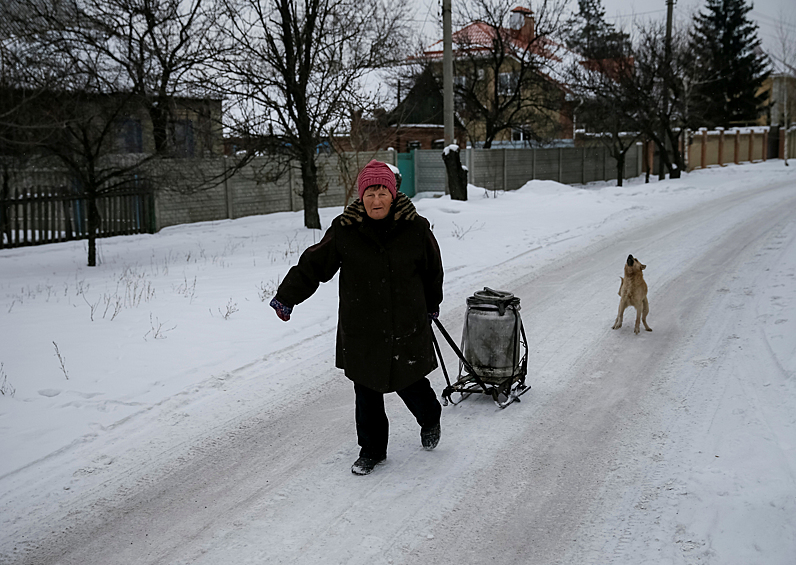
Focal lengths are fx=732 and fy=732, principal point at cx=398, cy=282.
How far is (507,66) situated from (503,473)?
31423 mm

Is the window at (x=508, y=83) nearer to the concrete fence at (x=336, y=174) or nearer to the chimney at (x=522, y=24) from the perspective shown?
the chimney at (x=522, y=24)

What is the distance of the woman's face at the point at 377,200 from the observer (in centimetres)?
405

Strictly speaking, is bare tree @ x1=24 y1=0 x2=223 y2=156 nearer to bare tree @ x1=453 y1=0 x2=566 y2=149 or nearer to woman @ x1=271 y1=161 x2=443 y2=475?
woman @ x1=271 y1=161 x2=443 y2=475

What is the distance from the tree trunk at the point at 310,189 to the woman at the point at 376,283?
39.8 ft

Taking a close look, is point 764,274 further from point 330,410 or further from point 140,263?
point 140,263

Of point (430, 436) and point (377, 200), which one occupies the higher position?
point (377, 200)

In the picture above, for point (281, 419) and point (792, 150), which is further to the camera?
point (792, 150)

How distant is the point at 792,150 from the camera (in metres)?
50.2

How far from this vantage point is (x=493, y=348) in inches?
211

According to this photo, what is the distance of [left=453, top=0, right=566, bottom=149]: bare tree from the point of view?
98.2ft

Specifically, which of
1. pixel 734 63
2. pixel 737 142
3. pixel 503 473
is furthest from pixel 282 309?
pixel 734 63

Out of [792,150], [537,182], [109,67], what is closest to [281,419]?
[109,67]

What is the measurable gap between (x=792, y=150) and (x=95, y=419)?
54.7 metres

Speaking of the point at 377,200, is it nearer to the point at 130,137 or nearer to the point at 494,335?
the point at 494,335
